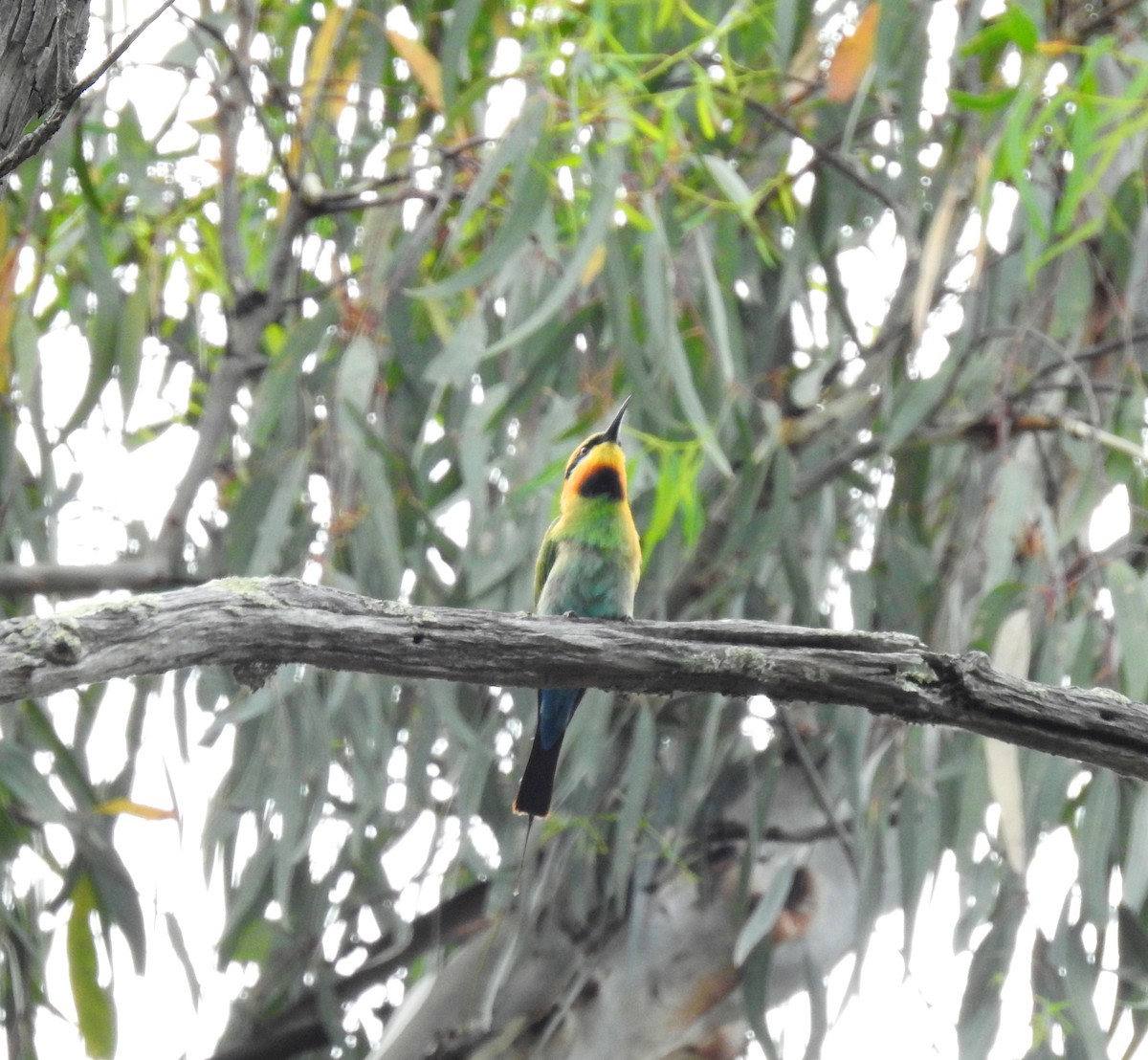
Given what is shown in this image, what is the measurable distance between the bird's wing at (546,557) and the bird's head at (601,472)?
12cm

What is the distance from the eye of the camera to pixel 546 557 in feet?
Result: 10.3

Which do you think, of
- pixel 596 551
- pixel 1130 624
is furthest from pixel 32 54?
pixel 1130 624

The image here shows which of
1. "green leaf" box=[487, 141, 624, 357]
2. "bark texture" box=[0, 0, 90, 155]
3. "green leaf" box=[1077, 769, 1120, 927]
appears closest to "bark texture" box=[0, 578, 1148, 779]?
"bark texture" box=[0, 0, 90, 155]

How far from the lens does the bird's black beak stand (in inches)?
119

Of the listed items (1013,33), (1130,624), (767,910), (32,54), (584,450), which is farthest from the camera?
(584,450)

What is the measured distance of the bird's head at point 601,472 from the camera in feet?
10.3

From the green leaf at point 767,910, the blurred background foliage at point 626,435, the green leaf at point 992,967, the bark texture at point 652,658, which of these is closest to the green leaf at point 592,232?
the blurred background foliage at point 626,435

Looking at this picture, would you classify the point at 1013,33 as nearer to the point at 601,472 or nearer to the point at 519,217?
the point at 519,217

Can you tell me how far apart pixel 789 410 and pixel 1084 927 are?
1.24 metres

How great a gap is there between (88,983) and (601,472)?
138cm

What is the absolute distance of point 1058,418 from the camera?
10.3 ft

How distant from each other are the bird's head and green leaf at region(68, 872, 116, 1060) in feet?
4.03

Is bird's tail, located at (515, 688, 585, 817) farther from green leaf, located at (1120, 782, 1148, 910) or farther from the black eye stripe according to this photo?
green leaf, located at (1120, 782, 1148, 910)

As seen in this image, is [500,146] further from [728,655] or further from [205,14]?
[728,655]
